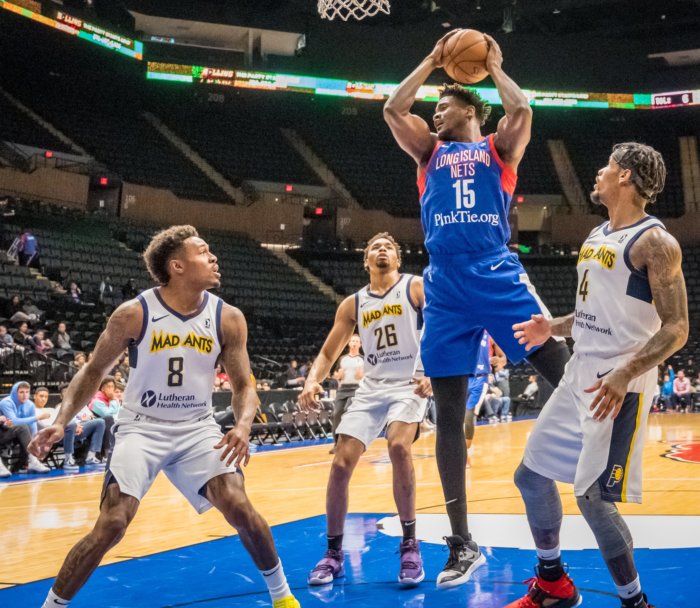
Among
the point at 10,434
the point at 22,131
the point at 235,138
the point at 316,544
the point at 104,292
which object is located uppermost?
the point at 235,138

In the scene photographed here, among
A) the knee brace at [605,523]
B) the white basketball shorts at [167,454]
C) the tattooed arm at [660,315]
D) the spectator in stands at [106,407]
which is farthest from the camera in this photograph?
the spectator in stands at [106,407]

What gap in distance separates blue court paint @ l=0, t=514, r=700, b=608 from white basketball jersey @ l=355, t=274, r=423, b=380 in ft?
3.53

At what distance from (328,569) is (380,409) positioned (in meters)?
0.94

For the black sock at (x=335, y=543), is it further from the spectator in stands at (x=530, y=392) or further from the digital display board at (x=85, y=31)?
the digital display board at (x=85, y=31)

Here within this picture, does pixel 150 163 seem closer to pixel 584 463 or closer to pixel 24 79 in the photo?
pixel 24 79

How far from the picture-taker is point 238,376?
3.65 meters

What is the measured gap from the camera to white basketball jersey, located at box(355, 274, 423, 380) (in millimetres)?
4793

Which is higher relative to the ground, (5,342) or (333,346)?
(333,346)

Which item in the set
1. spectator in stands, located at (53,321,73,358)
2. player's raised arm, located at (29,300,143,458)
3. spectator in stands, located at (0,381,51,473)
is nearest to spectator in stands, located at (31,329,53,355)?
spectator in stands, located at (53,321,73,358)

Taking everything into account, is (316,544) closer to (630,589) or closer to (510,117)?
(630,589)

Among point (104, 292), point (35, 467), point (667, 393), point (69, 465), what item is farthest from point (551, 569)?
point (667, 393)

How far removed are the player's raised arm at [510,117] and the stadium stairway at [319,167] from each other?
25.9 m

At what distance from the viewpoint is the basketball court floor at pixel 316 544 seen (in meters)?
3.85

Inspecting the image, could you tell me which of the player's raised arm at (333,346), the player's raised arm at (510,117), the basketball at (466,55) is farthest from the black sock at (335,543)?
the basketball at (466,55)
